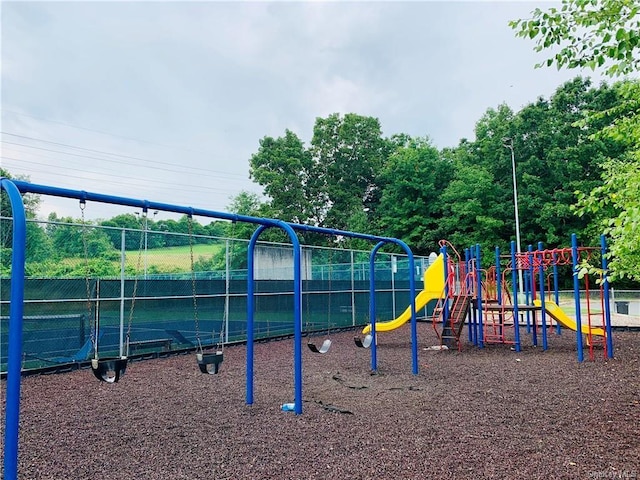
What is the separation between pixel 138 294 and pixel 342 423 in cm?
553

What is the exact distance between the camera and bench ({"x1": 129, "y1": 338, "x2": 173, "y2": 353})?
8.87 m

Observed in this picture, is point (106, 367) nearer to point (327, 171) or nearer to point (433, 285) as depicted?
point (433, 285)

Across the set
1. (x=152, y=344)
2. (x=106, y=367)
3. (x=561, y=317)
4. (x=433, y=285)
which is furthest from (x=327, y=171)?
(x=106, y=367)

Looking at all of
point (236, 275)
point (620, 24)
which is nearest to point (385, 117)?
point (236, 275)

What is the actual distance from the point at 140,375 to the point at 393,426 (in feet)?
14.9

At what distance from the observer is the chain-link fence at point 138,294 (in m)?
7.59

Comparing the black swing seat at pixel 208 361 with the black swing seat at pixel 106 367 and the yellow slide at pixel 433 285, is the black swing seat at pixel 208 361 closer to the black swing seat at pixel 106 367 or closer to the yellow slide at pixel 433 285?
the black swing seat at pixel 106 367

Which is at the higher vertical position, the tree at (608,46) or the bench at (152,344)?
the tree at (608,46)

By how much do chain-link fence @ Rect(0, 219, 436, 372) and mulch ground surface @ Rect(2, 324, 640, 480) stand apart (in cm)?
74

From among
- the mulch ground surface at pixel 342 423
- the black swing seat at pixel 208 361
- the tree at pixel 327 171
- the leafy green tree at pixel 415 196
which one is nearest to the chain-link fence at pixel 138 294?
the black swing seat at pixel 208 361

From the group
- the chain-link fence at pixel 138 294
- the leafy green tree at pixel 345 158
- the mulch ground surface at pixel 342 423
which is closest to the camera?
the mulch ground surface at pixel 342 423

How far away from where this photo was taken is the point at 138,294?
351 inches

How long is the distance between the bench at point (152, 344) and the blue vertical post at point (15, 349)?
234 inches

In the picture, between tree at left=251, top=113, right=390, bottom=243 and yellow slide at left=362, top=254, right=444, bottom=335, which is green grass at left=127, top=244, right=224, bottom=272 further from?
tree at left=251, top=113, right=390, bottom=243
